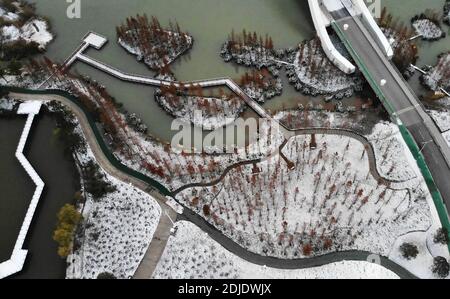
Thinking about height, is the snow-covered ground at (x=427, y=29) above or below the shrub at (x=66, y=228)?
above

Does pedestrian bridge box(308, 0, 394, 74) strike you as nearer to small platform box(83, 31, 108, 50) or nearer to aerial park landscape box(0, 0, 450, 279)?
aerial park landscape box(0, 0, 450, 279)

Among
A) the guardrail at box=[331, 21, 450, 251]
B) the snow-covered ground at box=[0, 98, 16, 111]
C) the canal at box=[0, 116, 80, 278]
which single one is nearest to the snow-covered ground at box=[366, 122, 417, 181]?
the guardrail at box=[331, 21, 450, 251]

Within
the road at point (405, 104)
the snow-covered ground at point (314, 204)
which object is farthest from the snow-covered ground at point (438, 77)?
the snow-covered ground at point (314, 204)

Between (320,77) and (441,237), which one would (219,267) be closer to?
(441,237)

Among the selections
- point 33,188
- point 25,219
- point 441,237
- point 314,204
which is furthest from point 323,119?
point 25,219

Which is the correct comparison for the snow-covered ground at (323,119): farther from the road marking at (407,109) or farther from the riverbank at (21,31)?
the riverbank at (21,31)

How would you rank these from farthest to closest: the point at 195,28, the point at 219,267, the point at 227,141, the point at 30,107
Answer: the point at 195,28 < the point at 30,107 < the point at 227,141 < the point at 219,267

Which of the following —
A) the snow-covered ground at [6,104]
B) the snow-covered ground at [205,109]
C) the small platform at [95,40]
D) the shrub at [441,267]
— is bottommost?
the shrub at [441,267]
